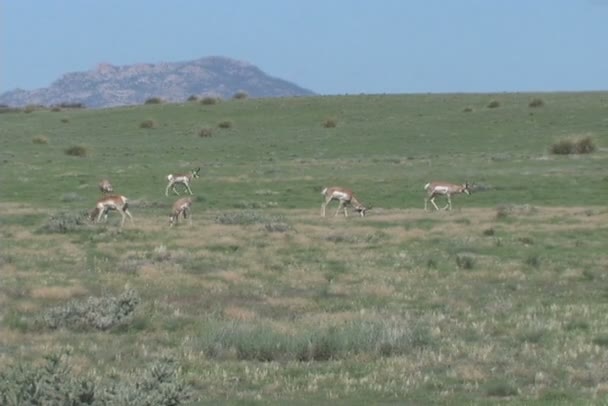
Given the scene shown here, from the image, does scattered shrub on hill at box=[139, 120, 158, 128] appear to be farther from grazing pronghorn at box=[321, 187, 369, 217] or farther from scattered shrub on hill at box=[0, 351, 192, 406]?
scattered shrub on hill at box=[0, 351, 192, 406]

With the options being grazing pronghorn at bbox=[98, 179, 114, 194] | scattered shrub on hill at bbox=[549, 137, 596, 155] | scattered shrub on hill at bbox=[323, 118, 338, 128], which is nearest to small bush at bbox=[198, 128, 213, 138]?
scattered shrub on hill at bbox=[323, 118, 338, 128]

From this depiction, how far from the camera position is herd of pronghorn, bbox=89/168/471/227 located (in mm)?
33344

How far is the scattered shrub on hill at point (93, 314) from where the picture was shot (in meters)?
16.0

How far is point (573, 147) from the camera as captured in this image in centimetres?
5556

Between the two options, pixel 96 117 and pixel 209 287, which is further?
pixel 96 117

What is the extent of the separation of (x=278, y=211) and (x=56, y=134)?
40.1m

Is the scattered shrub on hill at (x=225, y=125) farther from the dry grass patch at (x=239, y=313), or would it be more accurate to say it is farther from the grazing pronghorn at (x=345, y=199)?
the dry grass patch at (x=239, y=313)

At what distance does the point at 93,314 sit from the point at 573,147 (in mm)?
43772

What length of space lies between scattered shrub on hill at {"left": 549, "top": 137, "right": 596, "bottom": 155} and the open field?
44.1 inches

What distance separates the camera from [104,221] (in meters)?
33.8

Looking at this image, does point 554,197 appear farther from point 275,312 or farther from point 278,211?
point 275,312

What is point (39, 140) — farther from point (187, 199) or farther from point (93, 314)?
point (93, 314)

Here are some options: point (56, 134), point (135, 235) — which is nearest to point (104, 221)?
point (135, 235)

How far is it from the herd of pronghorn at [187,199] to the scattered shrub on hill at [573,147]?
51.0 feet
